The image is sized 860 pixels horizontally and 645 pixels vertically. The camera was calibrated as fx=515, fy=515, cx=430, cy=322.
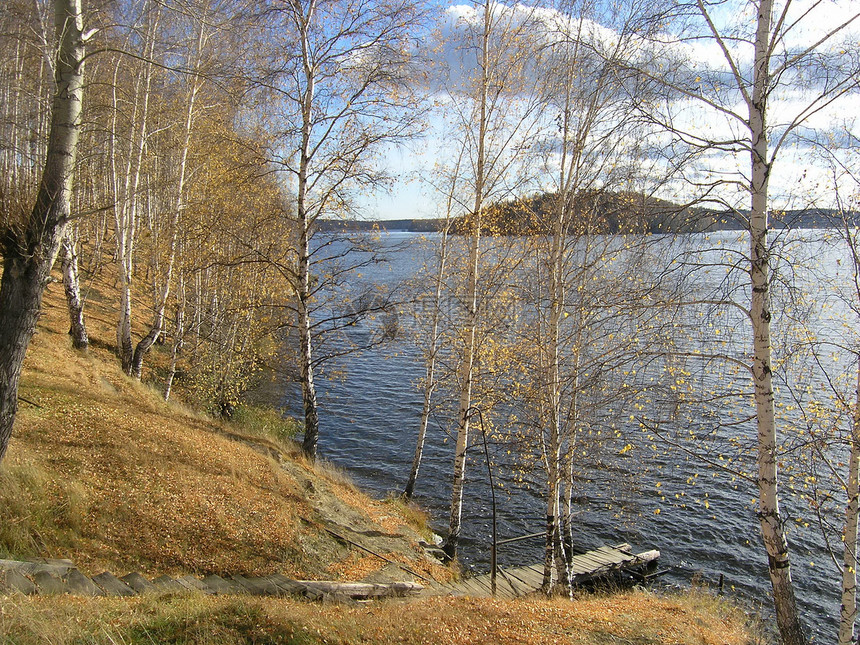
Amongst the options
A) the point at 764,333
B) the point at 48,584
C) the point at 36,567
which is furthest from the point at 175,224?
the point at 764,333

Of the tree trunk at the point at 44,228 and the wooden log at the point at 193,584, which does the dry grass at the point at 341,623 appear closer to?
the wooden log at the point at 193,584

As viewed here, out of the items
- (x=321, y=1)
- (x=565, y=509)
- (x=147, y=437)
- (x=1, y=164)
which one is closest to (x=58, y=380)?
(x=147, y=437)

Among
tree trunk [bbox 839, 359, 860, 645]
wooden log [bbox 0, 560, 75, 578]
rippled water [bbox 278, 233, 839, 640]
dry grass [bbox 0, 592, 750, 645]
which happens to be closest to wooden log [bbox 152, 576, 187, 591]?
dry grass [bbox 0, 592, 750, 645]

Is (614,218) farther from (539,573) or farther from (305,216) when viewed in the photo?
(539,573)

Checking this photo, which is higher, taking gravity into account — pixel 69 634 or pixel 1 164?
pixel 1 164

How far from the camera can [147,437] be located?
9641mm

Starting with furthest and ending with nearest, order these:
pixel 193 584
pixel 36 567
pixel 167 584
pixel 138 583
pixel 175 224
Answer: pixel 175 224 → pixel 193 584 → pixel 167 584 → pixel 138 583 → pixel 36 567

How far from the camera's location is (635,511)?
1576cm

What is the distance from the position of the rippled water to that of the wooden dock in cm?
77

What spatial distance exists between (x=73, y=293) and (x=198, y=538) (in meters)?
9.82

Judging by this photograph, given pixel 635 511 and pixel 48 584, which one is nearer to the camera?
pixel 48 584

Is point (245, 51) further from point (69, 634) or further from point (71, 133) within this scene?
point (69, 634)

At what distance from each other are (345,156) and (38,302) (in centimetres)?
688

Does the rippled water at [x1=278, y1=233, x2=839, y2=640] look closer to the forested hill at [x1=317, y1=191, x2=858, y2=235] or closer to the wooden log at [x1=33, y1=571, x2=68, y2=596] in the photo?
the forested hill at [x1=317, y1=191, x2=858, y2=235]
